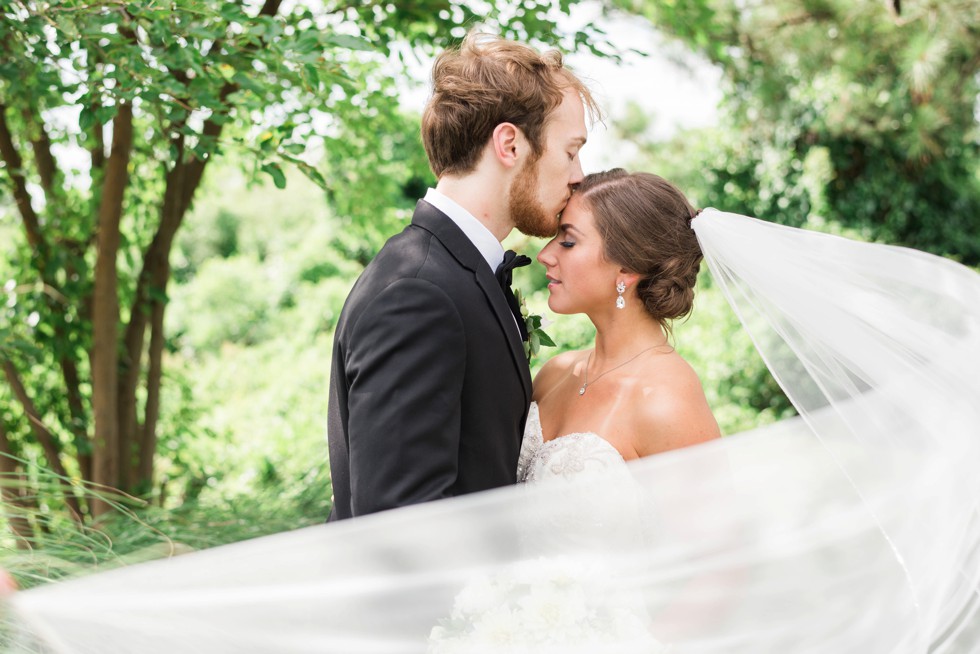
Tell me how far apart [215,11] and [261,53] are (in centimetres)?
28

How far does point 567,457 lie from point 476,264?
63cm

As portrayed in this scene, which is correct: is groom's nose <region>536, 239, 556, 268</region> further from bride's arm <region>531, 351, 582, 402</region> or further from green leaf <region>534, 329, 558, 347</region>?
bride's arm <region>531, 351, 582, 402</region>

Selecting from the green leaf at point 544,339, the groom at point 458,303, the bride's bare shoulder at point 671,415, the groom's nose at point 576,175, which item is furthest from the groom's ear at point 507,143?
the bride's bare shoulder at point 671,415

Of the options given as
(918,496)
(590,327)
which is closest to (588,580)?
(918,496)

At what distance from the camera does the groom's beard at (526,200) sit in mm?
2211

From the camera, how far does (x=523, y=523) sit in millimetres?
1737

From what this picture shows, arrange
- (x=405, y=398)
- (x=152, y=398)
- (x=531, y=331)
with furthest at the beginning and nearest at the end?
(x=152, y=398) → (x=531, y=331) → (x=405, y=398)

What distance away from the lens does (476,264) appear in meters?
2.05

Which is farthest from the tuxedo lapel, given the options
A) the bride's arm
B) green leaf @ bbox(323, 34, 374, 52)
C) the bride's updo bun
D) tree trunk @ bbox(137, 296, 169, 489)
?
tree trunk @ bbox(137, 296, 169, 489)

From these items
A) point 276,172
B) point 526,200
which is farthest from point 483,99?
point 276,172

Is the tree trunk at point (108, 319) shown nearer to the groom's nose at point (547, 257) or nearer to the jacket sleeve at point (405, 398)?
the groom's nose at point (547, 257)

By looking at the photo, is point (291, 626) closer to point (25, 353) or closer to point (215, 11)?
point (215, 11)

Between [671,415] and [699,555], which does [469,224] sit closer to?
[671,415]

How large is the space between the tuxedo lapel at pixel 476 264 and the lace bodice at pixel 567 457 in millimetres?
342
